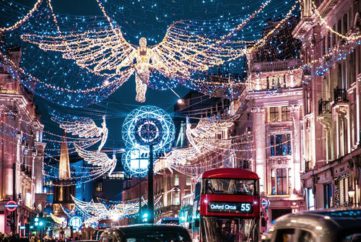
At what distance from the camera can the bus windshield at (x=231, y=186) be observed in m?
29.5

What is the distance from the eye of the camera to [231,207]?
29.2 m

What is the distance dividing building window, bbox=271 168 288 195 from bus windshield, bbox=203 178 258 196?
35583 mm

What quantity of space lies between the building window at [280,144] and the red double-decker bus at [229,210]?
35.9 metres

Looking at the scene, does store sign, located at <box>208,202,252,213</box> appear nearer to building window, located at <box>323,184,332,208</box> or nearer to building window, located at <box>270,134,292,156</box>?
building window, located at <box>323,184,332,208</box>

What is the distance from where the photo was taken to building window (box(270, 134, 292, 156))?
2589 inches

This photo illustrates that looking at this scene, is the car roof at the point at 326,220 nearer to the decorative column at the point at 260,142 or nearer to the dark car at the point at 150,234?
the dark car at the point at 150,234

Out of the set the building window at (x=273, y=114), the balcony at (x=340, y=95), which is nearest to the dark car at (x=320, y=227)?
the balcony at (x=340, y=95)

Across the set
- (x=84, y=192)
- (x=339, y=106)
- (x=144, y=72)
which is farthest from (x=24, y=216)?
(x=84, y=192)

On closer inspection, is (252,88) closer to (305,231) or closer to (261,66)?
(261,66)

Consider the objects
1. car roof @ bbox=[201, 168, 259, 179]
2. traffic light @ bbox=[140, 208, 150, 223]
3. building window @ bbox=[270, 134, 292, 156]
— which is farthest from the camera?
building window @ bbox=[270, 134, 292, 156]

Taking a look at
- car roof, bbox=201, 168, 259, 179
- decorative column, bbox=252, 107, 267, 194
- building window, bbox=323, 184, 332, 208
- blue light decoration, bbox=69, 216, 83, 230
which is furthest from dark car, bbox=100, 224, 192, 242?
blue light decoration, bbox=69, 216, 83, 230

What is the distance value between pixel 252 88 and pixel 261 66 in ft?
6.63

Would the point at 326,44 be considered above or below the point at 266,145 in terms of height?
above

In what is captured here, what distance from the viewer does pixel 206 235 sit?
29703 millimetres
